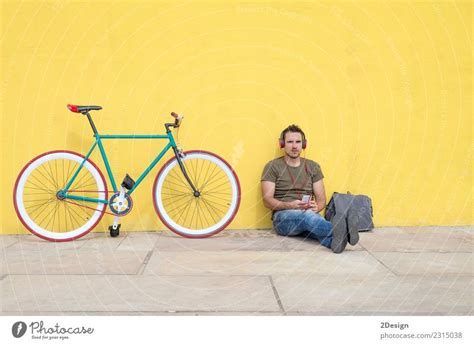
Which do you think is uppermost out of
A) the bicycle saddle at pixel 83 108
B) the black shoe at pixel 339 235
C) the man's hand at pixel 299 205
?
the bicycle saddle at pixel 83 108

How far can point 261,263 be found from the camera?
3.80m

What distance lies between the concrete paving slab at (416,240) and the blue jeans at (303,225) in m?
0.32

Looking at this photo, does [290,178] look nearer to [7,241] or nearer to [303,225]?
[303,225]

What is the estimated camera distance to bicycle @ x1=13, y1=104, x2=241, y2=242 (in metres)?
4.65

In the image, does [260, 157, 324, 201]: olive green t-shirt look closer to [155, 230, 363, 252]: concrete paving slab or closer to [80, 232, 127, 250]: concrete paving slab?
[155, 230, 363, 252]: concrete paving slab

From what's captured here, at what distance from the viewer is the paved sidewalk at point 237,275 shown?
286 cm

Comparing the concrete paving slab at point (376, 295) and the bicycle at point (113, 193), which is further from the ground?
the bicycle at point (113, 193)

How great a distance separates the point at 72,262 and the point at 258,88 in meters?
2.29

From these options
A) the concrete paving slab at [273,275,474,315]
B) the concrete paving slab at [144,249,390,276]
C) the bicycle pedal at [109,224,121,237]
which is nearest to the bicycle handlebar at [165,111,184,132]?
the bicycle pedal at [109,224,121,237]

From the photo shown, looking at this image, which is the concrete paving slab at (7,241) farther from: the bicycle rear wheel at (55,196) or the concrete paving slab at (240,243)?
the concrete paving slab at (240,243)

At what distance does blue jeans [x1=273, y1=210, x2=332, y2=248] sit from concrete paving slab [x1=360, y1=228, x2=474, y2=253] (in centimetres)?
32

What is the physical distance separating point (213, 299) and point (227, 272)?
0.58 metres

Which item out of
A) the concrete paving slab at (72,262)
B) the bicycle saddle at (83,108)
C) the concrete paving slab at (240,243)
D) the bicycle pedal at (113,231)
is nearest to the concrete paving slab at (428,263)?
the concrete paving slab at (240,243)

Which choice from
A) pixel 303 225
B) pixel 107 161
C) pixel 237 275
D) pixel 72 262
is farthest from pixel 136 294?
pixel 107 161
